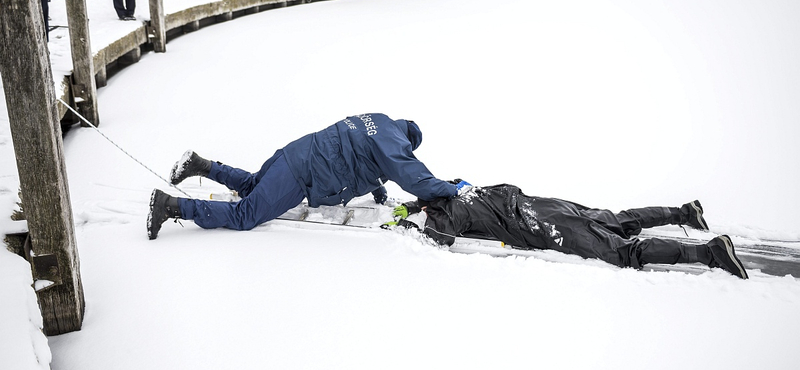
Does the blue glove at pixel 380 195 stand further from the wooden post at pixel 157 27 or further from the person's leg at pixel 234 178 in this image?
the wooden post at pixel 157 27

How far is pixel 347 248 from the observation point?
310 centimetres

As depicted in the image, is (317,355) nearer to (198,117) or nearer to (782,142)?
(198,117)

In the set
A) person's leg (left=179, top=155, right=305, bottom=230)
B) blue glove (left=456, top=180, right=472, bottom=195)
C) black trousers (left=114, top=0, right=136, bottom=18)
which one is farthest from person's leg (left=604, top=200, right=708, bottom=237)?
black trousers (left=114, top=0, right=136, bottom=18)

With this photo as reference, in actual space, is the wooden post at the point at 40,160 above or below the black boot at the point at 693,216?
above

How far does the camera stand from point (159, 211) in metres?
3.07

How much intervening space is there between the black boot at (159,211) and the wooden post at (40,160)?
0.78m

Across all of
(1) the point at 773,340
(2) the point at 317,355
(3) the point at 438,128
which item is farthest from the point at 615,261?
(3) the point at 438,128

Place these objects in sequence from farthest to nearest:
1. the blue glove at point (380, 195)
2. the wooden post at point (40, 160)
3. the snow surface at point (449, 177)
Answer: the blue glove at point (380, 195)
the snow surface at point (449, 177)
the wooden post at point (40, 160)

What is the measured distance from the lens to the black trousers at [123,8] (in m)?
6.98

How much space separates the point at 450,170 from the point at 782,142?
11.2ft

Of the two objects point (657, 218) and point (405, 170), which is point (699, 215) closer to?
point (657, 218)

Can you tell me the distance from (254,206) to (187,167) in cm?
70

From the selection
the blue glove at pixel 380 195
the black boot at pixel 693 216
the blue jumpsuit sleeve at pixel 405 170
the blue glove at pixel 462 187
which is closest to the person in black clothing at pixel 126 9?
the blue glove at pixel 380 195

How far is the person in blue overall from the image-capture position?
125 inches
